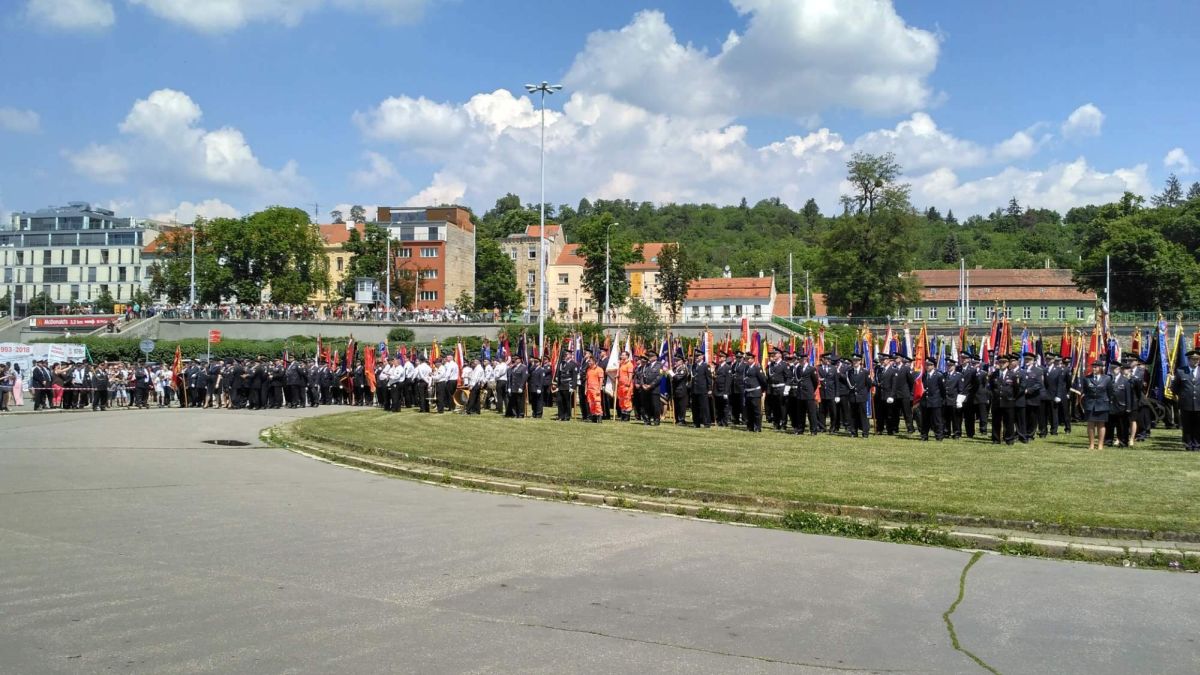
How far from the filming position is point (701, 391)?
2333cm

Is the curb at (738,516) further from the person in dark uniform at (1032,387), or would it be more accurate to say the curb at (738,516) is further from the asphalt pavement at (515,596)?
the person in dark uniform at (1032,387)

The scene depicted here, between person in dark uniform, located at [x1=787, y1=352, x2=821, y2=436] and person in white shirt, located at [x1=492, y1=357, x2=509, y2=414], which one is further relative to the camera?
person in white shirt, located at [x1=492, y1=357, x2=509, y2=414]

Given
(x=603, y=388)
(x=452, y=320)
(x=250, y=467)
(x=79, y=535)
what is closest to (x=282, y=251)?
(x=452, y=320)

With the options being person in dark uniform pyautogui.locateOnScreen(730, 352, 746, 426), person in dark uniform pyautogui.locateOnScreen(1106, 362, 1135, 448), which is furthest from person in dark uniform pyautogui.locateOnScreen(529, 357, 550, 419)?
person in dark uniform pyautogui.locateOnScreen(1106, 362, 1135, 448)

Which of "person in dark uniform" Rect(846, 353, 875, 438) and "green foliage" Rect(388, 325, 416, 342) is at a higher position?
"green foliage" Rect(388, 325, 416, 342)

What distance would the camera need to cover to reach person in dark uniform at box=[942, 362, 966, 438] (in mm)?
20328

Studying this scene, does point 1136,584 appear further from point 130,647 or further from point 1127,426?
point 1127,426

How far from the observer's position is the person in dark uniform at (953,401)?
20328mm

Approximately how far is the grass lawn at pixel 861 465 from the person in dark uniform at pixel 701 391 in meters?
1.15

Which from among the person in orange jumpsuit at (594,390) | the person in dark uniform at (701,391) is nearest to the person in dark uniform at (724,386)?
the person in dark uniform at (701,391)

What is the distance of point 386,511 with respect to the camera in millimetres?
11430

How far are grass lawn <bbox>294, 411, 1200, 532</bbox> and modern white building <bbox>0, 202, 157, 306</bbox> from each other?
123408 mm

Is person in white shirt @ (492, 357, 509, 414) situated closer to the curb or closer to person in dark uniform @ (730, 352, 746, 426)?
person in dark uniform @ (730, 352, 746, 426)

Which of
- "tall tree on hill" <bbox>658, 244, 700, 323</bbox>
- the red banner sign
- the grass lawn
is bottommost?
the grass lawn
